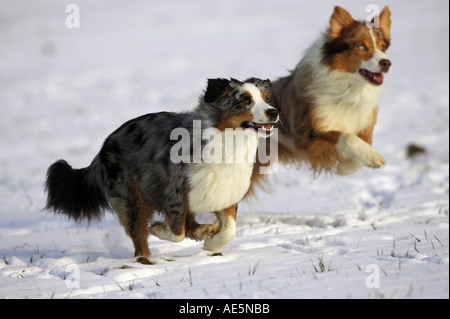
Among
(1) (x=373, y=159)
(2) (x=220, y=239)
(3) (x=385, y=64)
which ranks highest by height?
(3) (x=385, y=64)

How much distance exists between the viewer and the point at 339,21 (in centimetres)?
601

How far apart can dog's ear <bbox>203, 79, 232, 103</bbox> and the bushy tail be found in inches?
55.0

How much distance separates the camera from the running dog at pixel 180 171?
4.43 metres

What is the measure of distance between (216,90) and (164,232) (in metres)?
1.30

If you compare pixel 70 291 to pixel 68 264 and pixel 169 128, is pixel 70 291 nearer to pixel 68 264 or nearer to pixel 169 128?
pixel 68 264

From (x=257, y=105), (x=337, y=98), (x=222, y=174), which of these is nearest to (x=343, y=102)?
(x=337, y=98)

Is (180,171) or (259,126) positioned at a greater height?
(259,126)

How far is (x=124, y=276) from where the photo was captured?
4047mm

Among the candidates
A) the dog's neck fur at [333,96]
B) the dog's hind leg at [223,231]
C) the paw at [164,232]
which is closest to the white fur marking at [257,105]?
the dog's hind leg at [223,231]

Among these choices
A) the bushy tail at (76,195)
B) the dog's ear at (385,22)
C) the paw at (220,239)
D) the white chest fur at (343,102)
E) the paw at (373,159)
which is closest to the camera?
the paw at (220,239)

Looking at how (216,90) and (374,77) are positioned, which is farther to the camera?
(374,77)

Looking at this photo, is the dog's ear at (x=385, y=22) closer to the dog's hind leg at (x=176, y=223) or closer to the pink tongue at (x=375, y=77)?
the pink tongue at (x=375, y=77)

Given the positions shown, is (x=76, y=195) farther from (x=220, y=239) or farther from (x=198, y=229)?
(x=220, y=239)
